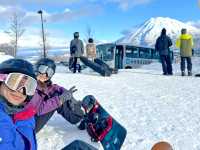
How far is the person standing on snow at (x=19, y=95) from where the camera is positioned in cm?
257

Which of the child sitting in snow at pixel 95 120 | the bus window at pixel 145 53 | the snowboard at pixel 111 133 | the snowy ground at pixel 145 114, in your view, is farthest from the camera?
the bus window at pixel 145 53

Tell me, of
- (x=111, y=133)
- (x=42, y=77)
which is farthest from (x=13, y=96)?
(x=42, y=77)

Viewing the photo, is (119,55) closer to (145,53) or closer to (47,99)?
(145,53)

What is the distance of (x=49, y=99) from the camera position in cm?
516

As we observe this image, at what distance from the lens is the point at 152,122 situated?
6.32m

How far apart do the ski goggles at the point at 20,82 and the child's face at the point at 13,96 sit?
0.07 feet

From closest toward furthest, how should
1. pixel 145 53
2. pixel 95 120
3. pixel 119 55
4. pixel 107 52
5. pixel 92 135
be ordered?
pixel 92 135
pixel 95 120
pixel 119 55
pixel 107 52
pixel 145 53

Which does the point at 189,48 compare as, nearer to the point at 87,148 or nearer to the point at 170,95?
the point at 170,95

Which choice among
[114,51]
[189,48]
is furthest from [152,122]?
[114,51]

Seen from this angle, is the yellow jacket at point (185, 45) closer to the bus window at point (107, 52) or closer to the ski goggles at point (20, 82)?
the bus window at point (107, 52)

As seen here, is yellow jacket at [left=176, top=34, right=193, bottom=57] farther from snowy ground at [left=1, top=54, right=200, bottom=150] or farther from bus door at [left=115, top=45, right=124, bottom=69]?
bus door at [left=115, top=45, right=124, bottom=69]

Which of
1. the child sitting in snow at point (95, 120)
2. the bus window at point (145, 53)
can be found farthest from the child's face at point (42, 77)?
the bus window at point (145, 53)

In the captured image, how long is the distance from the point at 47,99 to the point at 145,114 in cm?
229

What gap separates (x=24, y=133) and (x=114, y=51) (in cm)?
2327
